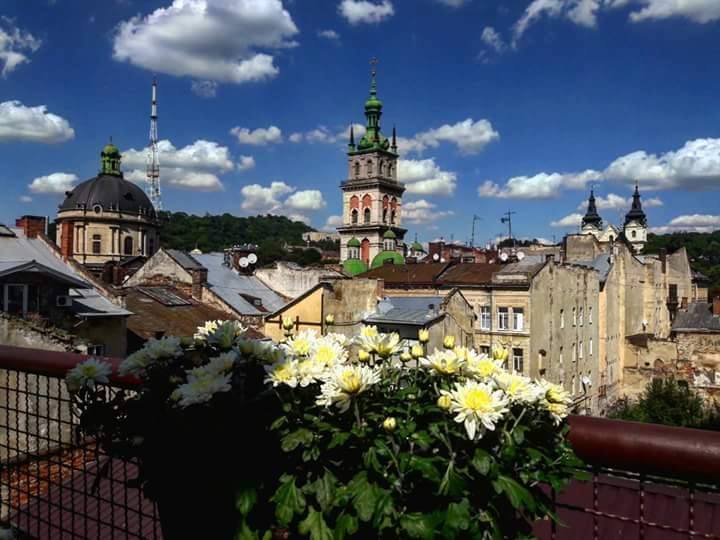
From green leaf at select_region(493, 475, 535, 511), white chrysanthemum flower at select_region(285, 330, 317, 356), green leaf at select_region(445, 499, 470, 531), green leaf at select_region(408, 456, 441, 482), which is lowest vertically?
green leaf at select_region(445, 499, 470, 531)

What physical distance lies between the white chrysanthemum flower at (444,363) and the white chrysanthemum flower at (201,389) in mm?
790

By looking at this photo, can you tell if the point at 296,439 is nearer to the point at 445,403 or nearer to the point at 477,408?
the point at 445,403

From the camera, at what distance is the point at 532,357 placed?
92.9 ft

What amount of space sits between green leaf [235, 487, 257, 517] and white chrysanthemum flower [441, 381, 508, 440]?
893mm

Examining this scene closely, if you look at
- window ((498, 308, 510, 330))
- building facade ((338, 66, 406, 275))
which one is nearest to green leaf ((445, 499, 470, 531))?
window ((498, 308, 510, 330))

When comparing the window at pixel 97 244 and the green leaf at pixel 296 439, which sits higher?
the window at pixel 97 244

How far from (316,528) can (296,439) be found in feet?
1.05

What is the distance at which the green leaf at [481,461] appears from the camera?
1.83m

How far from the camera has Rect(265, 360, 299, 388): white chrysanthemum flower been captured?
2183 mm

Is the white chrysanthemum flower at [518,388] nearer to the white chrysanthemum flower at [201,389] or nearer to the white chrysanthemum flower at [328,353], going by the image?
the white chrysanthemum flower at [328,353]

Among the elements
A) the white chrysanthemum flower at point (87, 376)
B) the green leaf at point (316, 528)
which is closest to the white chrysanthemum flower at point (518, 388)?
the green leaf at point (316, 528)

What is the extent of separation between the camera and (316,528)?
6.73 feet

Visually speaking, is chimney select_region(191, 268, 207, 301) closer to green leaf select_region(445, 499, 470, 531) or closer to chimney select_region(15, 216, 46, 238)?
chimney select_region(15, 216, 46, 238)

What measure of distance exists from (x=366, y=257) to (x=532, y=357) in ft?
202
